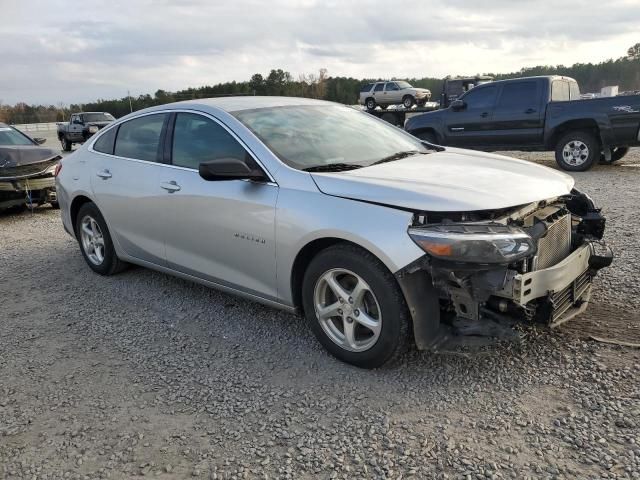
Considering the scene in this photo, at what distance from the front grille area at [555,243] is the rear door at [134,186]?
9.19ft

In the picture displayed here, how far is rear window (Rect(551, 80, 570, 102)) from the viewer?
37.2ft

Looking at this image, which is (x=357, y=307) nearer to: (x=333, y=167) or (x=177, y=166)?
(x=333, y=167)

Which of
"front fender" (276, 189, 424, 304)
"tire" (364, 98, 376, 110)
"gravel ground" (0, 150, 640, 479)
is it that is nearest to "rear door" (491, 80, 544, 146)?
"gravel ground" (0, 150, 640, 479)

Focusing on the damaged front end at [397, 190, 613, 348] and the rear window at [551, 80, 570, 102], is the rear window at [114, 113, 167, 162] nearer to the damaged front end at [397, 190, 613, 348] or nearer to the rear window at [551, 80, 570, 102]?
the damaged front end at [397, 190, 613, 348]

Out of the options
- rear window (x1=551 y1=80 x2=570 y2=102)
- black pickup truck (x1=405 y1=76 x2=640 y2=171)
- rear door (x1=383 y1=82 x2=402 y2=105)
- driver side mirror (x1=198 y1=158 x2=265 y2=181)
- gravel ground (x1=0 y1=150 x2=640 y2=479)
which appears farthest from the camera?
rear door (x1=383 y1=82 x2=402 y2=105)

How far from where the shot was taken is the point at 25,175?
869 cm

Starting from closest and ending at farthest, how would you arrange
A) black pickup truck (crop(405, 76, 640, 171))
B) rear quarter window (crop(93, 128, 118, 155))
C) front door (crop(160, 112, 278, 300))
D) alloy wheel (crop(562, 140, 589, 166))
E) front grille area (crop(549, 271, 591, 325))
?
front grille area (crop(549, 271, 591, 325)) → front door (crop(160, 112, 278, 300)) → rear quarter window (crop(93, 128, 118, 155)) → black pickup truck (crop(405, 76, 640, 171)) → alloy wheel (crop(562, 140, 589, 166))

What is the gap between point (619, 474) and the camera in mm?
2367

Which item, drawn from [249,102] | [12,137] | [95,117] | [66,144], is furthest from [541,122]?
[66,144]

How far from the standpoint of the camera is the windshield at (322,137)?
374 cm

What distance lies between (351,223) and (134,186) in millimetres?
2335

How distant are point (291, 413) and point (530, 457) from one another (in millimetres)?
1223

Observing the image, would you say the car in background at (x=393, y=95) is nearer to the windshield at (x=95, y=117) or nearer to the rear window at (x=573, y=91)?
the windshield at (x=95, y=117)

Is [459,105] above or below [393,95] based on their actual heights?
below
